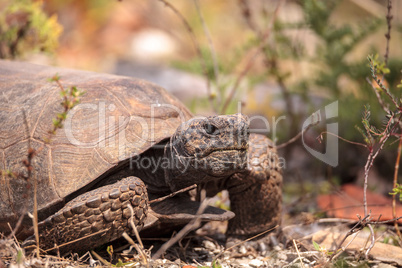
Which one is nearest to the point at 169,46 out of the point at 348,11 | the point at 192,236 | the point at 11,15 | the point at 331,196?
the point at 348,11

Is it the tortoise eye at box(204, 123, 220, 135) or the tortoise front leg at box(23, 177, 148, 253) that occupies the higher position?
the tortoise eye at box(204, 123, 220, 135)

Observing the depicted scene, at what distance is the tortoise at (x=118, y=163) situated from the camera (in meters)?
2.48

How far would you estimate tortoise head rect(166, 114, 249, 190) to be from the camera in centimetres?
248

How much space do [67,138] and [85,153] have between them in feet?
0.59

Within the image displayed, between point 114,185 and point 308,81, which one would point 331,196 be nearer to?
point 308,81

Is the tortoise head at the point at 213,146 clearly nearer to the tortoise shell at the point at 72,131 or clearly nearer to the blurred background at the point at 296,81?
the tortoise shell at the point at 72,131

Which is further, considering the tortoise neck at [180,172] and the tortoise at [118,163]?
the tortoise neck at [180,172]

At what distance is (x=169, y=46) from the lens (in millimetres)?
12250

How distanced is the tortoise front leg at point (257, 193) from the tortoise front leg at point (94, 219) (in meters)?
0.78

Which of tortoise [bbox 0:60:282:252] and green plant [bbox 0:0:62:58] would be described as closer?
tortoise [bbox 0:60:282:252]

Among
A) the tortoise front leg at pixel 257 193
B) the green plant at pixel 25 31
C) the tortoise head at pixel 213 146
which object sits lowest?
the tortoise front leg at pixel 257 193

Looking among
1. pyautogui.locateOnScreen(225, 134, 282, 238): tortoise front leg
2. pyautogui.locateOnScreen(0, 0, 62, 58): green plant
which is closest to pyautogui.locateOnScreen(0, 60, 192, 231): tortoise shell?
pyautogui.locateOnScreen(225, 134, 282, 238): tortoise front leg

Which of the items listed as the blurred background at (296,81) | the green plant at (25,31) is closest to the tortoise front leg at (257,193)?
the blurred background at (296,81)

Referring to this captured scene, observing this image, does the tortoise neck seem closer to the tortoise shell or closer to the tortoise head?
the tortoise head
